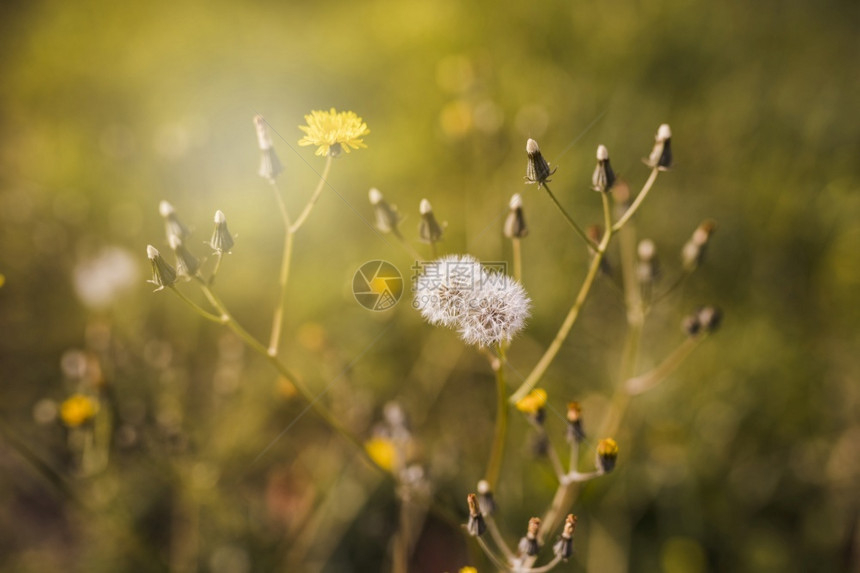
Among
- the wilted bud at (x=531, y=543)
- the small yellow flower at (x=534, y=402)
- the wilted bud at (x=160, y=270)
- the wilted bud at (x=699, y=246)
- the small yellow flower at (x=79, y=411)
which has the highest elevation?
the wilted bud at (x=699, y=246)

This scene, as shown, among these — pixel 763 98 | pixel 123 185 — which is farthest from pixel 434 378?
pixel 763 98

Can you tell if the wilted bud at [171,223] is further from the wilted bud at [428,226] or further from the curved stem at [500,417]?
the curved stem at [500,417]

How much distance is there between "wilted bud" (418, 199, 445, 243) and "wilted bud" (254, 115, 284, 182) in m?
0.32

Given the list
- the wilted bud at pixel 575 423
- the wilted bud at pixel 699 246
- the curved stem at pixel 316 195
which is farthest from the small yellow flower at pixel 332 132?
the wilted bud at pixel 699 246

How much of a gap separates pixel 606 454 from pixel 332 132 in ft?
2.81

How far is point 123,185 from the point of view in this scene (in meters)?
3.12

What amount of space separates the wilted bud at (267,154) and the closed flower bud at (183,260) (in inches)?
8.9

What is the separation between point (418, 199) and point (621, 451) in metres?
1.45

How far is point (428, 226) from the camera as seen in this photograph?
129 centimetres

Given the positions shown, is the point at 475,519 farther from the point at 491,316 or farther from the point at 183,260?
the point at 183,260

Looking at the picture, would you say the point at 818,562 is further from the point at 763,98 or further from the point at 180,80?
the point at 180,80

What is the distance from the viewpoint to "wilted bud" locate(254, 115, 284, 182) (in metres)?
1.26

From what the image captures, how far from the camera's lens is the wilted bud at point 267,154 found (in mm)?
1263

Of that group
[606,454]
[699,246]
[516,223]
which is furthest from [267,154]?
[699,246]
